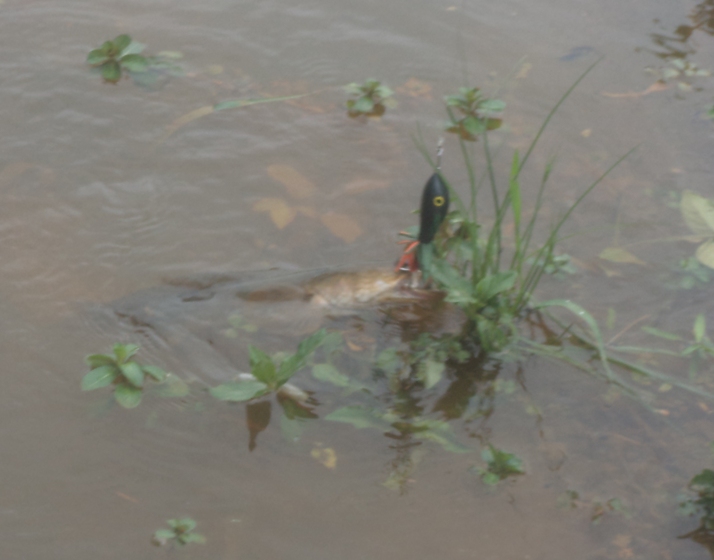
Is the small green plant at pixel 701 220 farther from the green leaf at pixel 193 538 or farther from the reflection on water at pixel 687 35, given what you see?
the green leaf at pixel 193 538

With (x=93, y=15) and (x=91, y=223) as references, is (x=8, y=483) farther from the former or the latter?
(x=93, y=15)

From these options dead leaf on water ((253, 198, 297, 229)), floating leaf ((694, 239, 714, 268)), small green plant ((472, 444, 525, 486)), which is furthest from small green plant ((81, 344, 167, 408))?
floating leaf ((694, 239, 714, 268))

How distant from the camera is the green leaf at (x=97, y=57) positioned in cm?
354

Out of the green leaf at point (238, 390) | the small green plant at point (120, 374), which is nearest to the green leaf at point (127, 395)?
the small green plant at point (120, 374)

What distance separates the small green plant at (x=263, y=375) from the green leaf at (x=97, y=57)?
2061 mm

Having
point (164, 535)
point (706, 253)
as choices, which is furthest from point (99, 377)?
point (706, 253)

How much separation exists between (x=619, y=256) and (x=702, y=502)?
1119 millimetres

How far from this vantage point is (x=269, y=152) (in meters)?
3.28

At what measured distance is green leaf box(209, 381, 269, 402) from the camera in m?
2.21

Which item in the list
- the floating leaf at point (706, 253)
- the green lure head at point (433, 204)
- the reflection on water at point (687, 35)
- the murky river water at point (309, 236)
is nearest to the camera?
the murky river water at point (309, 236)

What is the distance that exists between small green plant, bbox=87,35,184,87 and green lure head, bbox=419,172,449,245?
185 centimetres

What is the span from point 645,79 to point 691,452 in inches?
87.3

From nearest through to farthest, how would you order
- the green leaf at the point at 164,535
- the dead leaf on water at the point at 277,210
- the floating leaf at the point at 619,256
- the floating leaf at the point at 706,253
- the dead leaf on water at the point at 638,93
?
the green leaf at the point at 164,535 < the floating leaf at the point at 706,253 < the floating leaf at the point at 619,256 < the dead leaf on water at the point at 277,210 < the dead leaf on water at the point at 638,93

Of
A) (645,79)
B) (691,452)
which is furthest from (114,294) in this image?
(645,79)
